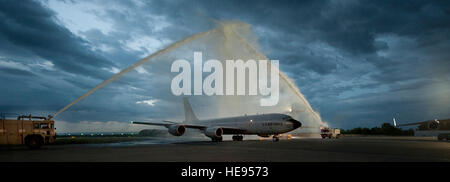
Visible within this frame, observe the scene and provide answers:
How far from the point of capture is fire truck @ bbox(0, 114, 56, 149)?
22281 mm

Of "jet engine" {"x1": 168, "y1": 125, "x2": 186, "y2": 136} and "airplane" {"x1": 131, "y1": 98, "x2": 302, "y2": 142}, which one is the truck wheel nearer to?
"airplane" {"x1": 131, "y1": 98, "x2": 302, "y2": 142}

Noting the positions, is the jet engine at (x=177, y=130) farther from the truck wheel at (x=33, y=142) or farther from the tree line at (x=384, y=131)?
the tree line at (x=384, y=131)

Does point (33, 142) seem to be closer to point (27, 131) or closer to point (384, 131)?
point (27, 131)

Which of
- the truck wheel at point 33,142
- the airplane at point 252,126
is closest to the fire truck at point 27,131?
the truck wheel at point 33,142

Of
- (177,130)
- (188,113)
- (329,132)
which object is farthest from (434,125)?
(188,113)

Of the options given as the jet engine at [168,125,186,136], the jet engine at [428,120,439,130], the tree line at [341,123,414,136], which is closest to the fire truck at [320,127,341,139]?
the jet engine at [428,120,439,130]

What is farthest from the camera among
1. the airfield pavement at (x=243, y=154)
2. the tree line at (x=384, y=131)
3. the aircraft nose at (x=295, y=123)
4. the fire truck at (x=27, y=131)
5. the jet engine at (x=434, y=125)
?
the tree line at (x=384, y=131)

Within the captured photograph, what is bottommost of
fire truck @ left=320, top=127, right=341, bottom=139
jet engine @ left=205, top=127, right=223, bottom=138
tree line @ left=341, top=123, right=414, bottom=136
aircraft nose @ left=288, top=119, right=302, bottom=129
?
tree line @ left=341, top=123, right=414, bottom=136

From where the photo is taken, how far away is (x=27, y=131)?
2369 cm

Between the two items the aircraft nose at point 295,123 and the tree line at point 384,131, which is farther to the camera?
the tree line at point 384,131

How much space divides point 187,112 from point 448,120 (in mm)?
47177

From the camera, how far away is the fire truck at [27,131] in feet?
73.1
